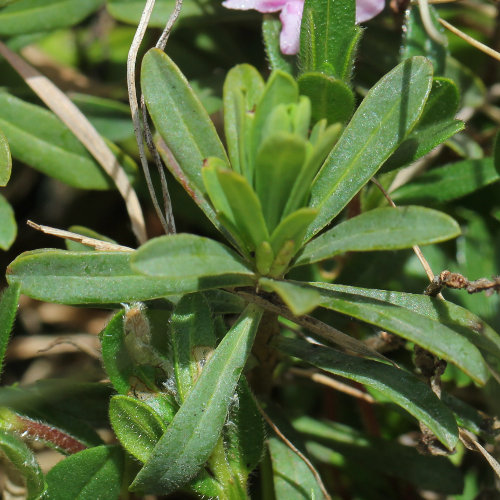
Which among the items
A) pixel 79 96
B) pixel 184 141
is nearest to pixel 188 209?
pixel 79 96

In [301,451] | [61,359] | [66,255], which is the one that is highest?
[66,255]

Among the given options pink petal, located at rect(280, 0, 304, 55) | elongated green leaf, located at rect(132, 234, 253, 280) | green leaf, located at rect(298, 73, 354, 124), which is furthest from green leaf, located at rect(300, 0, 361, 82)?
elongated green leaf, located at rect(132, 234, 253, 280)

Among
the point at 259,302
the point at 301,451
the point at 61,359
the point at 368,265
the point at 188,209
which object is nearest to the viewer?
the point at 259,302

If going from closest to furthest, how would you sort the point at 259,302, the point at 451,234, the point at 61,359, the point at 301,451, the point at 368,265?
the point at 451,234, the point at 259,302, the point at 301,451, the point at 368,265, the point at 61,359

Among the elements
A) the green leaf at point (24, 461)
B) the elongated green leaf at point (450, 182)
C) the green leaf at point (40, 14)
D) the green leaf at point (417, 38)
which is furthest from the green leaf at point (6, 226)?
the green leaf at point (417, 38)

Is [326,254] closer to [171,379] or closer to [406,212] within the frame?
[406,212]

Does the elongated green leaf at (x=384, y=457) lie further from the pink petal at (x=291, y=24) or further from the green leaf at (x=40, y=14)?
the green leaf at (x=40, y=14)

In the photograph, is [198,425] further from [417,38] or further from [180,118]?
[417,38]

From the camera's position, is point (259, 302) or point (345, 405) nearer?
point (259, 302)

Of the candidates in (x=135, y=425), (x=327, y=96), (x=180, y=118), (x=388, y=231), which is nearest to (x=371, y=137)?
(x=327, y=96)

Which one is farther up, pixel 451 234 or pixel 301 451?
pixel 451 234
